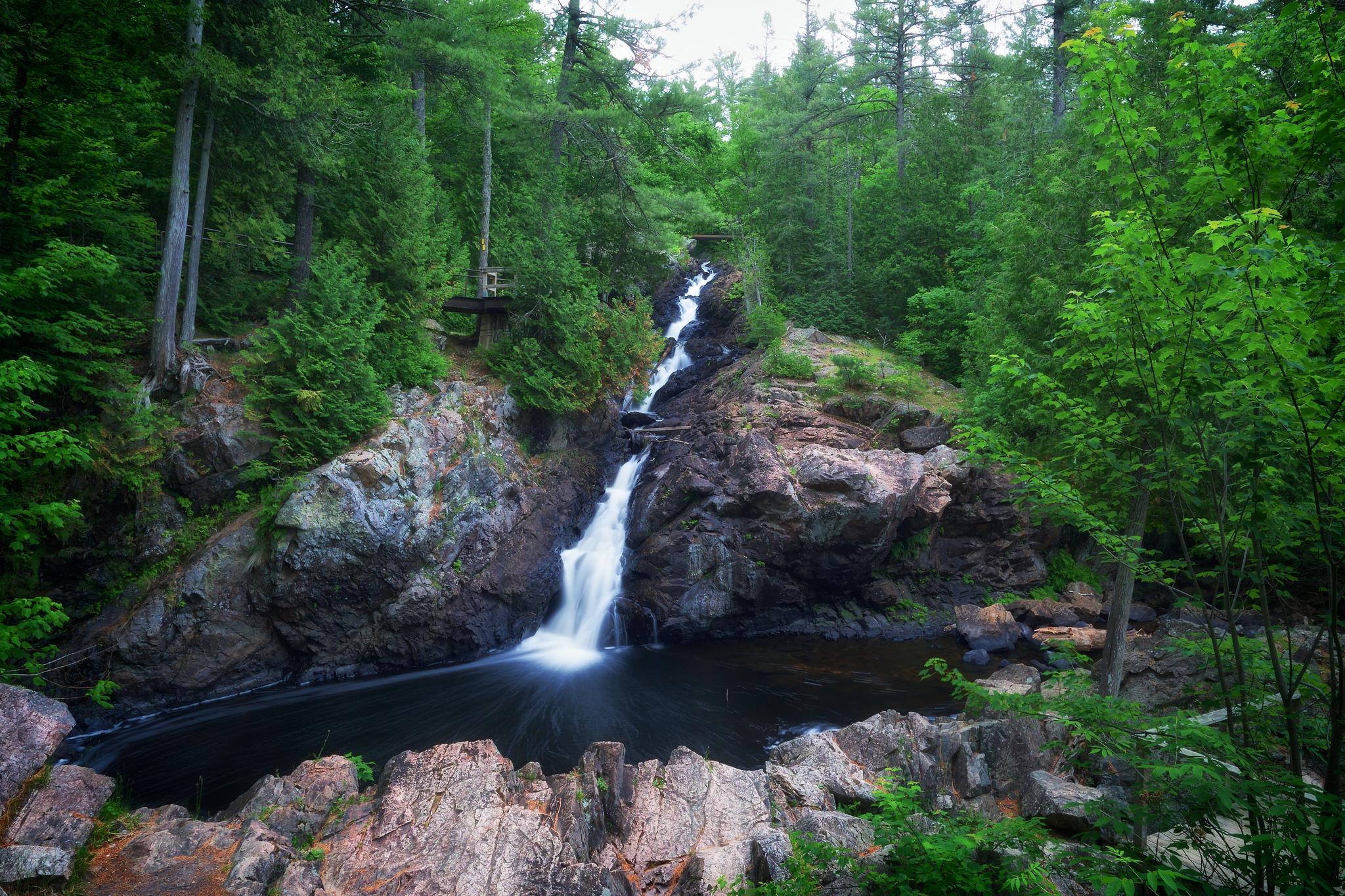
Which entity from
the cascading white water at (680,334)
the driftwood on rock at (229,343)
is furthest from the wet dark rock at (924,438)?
the driftwood on rock at (229,343)

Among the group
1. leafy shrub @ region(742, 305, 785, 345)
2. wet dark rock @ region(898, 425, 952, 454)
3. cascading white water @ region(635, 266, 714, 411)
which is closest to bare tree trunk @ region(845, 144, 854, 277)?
leafy shrub @ region(742, 305, 785, 345)

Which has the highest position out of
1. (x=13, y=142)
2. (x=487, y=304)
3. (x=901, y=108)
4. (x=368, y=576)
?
(x=901, y=108)

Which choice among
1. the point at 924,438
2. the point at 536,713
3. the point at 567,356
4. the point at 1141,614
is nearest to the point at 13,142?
the point at 567,356

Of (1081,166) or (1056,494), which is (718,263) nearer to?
(1081,166)

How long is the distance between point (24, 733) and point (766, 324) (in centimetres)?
1699

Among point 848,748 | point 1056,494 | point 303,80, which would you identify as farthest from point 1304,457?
point 303,80

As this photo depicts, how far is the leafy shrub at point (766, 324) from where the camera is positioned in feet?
62.3

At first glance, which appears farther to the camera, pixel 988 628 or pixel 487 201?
pixel 487 201

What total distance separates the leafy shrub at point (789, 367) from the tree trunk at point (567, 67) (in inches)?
303

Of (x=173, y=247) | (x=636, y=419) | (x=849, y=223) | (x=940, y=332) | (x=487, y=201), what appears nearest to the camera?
(x=173, y=247)

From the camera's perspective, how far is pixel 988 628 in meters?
13.3

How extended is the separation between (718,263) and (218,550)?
23279 millimetres

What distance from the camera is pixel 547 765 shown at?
28.6 feet

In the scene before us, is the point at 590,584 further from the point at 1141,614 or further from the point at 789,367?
the point at 1141,614
